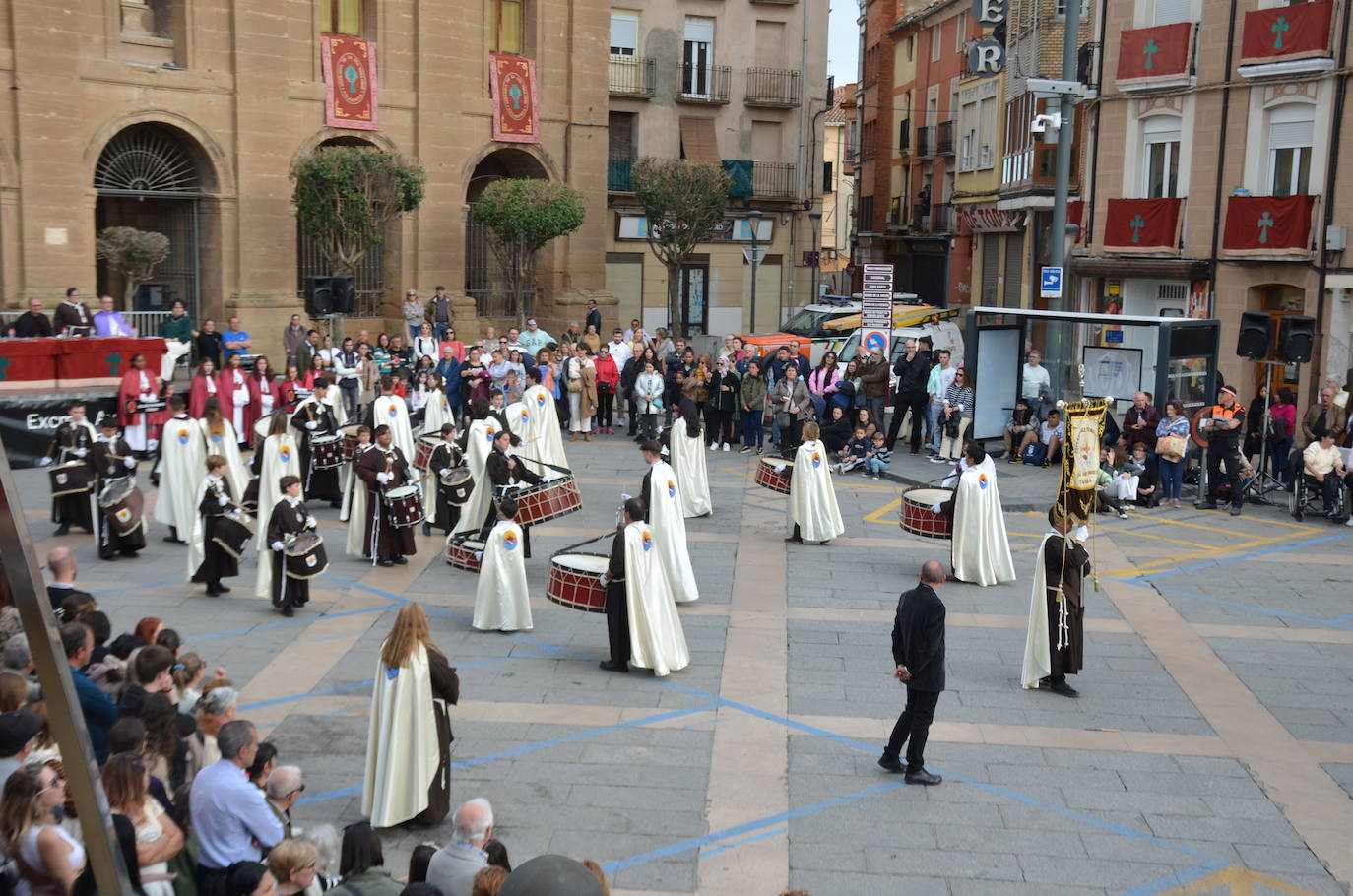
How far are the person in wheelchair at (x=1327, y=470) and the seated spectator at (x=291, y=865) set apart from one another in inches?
661

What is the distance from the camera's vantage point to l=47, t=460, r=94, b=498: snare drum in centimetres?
1689

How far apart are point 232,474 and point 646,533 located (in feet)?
23.4

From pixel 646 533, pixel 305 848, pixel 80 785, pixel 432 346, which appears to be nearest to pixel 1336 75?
pixel 432 346

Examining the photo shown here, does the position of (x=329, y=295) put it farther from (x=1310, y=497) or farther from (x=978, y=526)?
(x=1310, y=497)

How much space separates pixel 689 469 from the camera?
1923cm

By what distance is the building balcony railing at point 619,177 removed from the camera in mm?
41969

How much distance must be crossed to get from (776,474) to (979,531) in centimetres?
322

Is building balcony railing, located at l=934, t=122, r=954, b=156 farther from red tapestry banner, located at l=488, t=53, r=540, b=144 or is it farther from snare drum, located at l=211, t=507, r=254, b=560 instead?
snare drum, located at l=211, t=507, r=254, b=560

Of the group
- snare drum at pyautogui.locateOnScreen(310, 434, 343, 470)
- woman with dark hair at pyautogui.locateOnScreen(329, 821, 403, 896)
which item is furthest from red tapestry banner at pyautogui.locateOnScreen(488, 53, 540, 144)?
woman with dark hair at pyautogui.locateOnScreen(329, 821, 403, 896)

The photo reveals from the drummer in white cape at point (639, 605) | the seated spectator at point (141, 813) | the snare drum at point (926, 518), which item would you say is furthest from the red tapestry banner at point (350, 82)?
the seated spectator at point (141, 813)

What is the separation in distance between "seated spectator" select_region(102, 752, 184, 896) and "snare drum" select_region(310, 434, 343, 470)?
475 inches

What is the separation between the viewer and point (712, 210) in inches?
1551

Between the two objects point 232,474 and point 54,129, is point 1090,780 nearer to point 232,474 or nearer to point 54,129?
point 232,474

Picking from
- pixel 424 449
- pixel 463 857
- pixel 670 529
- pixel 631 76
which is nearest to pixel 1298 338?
pixel 670 529
